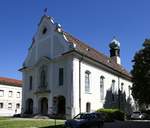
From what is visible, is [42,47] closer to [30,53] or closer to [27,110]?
[30,53]

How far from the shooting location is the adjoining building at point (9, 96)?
207 feet

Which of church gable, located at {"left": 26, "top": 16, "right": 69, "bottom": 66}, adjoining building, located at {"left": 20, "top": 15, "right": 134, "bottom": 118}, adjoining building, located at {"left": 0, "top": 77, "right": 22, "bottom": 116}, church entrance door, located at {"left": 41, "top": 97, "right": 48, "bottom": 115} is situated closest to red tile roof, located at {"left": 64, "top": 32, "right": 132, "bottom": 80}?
adjoining building, located at {"left": 20, "top": 15, "right": 134, "bottom": 118}

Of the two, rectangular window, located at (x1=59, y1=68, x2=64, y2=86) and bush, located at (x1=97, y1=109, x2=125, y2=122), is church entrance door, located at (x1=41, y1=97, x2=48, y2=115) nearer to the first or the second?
rectangular window, located at (x1=59, y1=68, x2=64, y2=86)

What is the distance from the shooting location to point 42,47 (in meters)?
43.3

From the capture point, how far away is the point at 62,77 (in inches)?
1526

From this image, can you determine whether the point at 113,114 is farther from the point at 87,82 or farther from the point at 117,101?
the point at 117,101

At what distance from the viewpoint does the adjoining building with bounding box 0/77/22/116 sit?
63062mm

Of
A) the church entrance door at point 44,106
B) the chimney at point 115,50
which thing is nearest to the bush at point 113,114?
the church entrance door at point 44,106

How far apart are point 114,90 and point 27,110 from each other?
14886 millimetres

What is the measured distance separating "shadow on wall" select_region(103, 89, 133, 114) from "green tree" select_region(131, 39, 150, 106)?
5636 millimetres

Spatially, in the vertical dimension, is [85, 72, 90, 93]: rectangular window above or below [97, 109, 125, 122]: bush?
above

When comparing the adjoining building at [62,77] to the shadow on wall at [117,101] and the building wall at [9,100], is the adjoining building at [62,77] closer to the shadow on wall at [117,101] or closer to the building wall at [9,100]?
the shadow on wall at [117,101]

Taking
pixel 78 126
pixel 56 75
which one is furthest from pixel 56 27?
pixel 78 126

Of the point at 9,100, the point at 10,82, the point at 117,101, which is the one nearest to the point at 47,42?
the point at 117,101
